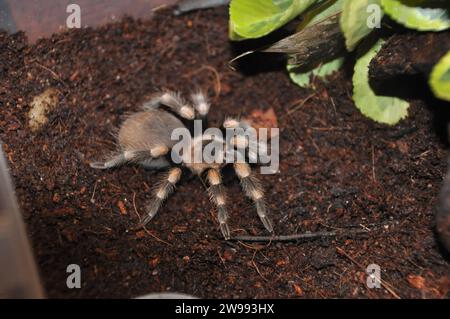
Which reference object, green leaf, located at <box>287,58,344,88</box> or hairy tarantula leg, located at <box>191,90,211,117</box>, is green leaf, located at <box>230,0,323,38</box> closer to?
green leaf, located at <box>287,58,344,88</box>

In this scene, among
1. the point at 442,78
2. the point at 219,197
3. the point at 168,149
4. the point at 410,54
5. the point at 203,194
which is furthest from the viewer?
the point at 168,149


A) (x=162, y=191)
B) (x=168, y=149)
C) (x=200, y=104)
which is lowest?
(x=162, y=191)

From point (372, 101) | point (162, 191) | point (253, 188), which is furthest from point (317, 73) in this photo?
point (162, 191)

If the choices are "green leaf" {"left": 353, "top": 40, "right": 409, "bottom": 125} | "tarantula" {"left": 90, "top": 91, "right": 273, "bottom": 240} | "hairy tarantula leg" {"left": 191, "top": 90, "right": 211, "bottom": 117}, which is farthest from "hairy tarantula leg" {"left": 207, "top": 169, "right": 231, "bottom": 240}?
"green leaf" {"left": 353, "top": 40, "right": 409, "bottom": 125}

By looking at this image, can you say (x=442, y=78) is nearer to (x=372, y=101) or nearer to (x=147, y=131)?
(x=372, y=101)

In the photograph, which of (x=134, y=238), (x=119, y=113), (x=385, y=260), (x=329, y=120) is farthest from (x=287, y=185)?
(x=119, y=113)

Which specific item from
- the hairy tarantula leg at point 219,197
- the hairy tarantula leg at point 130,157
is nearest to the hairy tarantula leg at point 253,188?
the hairy tarantula leg at point 219,197

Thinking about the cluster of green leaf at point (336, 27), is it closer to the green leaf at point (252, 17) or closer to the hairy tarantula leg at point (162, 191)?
the green leaf at point (252, 17)

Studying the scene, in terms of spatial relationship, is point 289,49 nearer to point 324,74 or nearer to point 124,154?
point 324,74

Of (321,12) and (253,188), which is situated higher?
(321,12)
